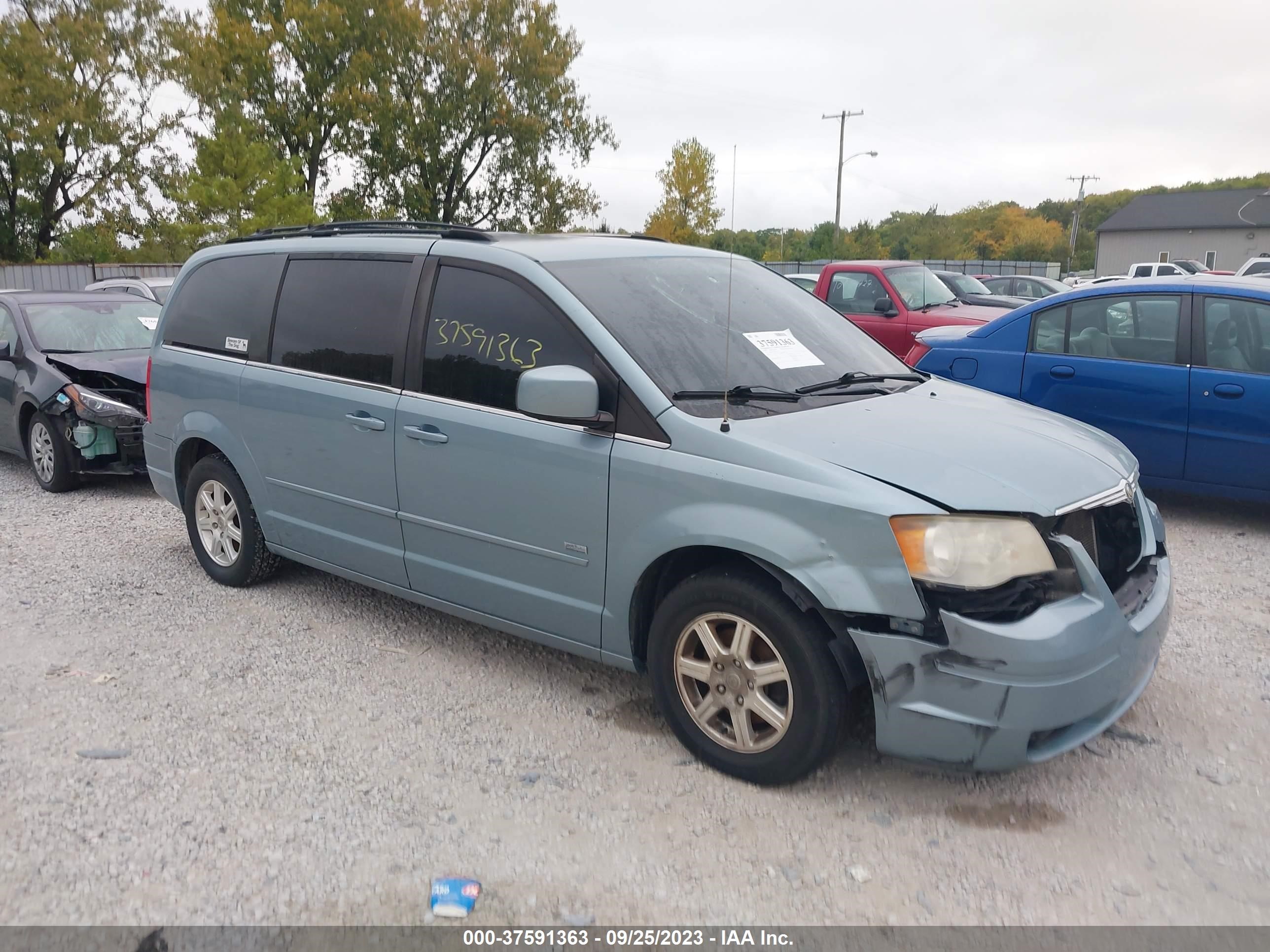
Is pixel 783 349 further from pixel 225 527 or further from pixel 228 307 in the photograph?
pixel 225 527

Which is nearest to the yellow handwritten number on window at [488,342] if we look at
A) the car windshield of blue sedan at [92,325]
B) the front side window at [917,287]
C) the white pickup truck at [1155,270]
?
the car windshield of blue sedan at [92,325]

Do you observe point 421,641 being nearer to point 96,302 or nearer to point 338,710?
point 338,710

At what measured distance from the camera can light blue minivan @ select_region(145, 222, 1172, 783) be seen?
3000 mm

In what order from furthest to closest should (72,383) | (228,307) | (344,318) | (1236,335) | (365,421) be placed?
1. (72,383)
2. (1236,335)
3. (228,307)
4. (344,318)
5. (365,421)

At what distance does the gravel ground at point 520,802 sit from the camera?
282 centimetres

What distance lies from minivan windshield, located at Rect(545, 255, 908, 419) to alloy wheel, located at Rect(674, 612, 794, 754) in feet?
2.47

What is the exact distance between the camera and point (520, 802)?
3344 millimetres

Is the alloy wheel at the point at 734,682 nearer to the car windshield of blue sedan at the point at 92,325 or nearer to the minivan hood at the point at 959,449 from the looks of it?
the minivan hood at the point at 959,449

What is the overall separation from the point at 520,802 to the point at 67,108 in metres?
37.2

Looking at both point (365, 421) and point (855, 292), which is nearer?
point (365, 421)

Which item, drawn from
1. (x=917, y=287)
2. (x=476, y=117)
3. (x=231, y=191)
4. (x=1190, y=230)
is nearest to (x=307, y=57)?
(x=476, y=117)

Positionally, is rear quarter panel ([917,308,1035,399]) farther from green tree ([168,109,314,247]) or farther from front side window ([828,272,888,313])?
green tree ([168,109,314,247])

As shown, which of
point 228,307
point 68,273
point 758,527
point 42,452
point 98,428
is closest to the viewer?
point 758,527

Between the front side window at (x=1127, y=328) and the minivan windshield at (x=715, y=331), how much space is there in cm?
288
